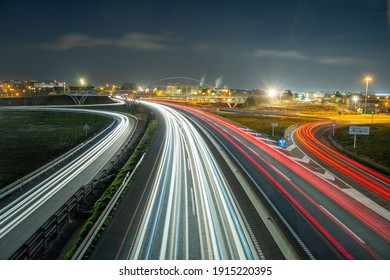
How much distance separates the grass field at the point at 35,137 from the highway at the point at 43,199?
633cm

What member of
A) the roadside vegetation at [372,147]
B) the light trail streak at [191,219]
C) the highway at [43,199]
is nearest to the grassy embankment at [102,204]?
the light trail streak at [191,219]

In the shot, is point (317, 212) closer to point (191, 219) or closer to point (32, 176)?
point (191, 219)

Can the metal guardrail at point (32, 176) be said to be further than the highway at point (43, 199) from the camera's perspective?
Yes

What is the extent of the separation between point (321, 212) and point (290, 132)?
132 ft

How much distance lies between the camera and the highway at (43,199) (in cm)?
1702

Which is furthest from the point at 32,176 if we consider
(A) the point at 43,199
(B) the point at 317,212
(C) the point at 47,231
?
(B) the point at 317,212

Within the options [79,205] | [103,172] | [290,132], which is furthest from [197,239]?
[290,132]

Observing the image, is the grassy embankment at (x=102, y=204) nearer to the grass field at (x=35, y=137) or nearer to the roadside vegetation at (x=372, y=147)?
the grass field at (x=35, y=137)

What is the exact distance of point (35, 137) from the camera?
57.0 metres

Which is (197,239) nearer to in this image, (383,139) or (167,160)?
(167,160)

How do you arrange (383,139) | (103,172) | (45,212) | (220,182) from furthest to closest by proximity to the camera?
(383,139), (103,172), (220,182), (45,212)

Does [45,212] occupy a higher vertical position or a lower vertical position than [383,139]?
lower

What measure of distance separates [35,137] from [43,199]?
40.2 m

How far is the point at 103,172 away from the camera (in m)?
29.0
